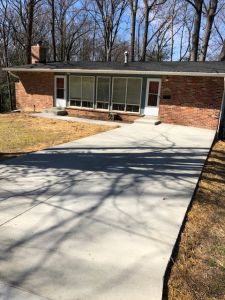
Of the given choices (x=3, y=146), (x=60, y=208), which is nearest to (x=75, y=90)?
(x=3, y=146)

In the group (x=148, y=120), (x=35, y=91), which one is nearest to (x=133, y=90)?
(x=148, y=120)

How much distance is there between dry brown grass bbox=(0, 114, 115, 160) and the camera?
25.3 feet

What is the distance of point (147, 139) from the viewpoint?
9258 mm

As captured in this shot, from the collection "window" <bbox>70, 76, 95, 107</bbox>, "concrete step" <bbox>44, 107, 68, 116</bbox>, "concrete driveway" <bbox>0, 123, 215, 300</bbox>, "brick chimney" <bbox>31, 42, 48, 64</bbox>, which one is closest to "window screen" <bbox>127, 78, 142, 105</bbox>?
"window" <bbox>70, 76, 95, 107</bbox>

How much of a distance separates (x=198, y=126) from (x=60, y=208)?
9.42 m

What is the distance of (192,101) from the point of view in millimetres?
12078

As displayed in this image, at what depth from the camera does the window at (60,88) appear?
15.5 m

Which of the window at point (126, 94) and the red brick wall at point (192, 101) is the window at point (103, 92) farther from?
the red brick wall at point (192, 101)

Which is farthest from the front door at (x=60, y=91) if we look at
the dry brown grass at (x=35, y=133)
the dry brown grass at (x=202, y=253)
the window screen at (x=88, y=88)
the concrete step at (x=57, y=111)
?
the dry brown grass at (x=202, y=253)

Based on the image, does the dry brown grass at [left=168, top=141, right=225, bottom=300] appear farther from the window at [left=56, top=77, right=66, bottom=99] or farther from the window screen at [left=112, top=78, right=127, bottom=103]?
the window at [left=56, top=77, right=66, bottom=99]

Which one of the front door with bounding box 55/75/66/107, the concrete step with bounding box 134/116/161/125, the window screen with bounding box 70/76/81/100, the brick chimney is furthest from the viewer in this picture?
the brick chimney

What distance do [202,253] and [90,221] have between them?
53.5 inches

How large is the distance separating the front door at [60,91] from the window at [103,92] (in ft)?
6.80

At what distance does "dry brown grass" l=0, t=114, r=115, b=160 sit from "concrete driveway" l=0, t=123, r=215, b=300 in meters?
1.03
